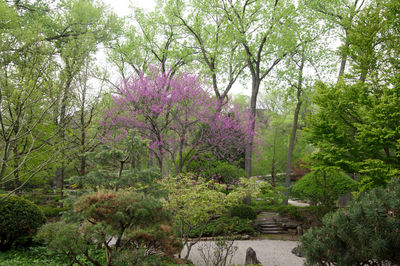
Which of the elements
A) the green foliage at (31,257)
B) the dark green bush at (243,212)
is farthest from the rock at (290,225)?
the green foliage at (31,257)

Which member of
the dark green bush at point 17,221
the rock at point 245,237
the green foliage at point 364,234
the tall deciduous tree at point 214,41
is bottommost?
the rock at point 245,237

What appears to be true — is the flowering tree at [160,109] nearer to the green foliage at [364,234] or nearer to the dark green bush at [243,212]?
the dark green bush at [243,212]

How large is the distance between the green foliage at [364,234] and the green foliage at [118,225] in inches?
98.8

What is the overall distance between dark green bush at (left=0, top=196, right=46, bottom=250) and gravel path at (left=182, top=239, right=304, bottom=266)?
490 centimetres

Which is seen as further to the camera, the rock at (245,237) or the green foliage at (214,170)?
the green foliage at (214,170)

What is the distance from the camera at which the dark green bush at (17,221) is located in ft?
24.8

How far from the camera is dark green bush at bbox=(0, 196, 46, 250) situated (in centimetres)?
755

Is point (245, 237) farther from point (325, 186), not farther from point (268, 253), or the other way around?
point (325, 186)

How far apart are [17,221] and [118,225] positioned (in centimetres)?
507

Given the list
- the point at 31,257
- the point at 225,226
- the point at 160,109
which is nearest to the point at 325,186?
the point at 225,226

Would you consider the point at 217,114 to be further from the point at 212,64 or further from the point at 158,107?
the point at 212,64

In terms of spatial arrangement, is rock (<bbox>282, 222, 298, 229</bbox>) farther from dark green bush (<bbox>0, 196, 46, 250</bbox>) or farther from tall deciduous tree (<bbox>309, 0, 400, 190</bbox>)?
dark green bush (<bbox>0, 196, 46, 250</bbox>)

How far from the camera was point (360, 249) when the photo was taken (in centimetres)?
394

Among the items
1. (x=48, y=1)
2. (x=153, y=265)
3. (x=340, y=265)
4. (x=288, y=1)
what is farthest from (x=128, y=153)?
(x=48, y=1)
